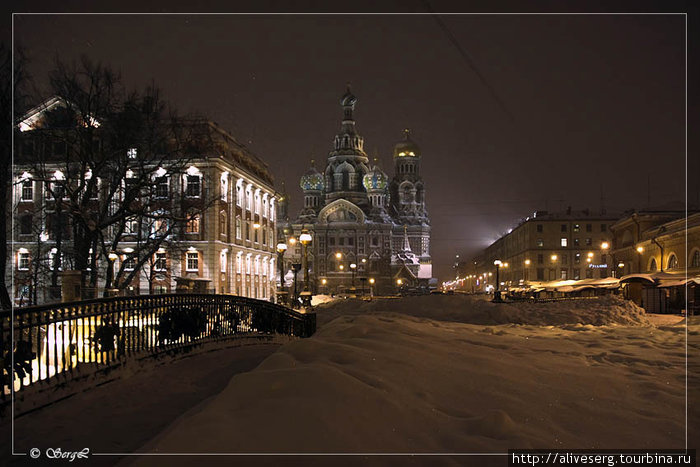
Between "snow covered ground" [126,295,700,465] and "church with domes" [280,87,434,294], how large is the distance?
293 feet

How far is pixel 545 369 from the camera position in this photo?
10344mm

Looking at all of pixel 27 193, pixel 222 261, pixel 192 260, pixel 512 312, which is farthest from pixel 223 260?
pixel 512 312

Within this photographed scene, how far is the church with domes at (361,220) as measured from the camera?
108812 mm

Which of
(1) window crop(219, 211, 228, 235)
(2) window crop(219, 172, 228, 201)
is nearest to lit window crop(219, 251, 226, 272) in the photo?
(1) window crop(219, 211, 228, 235)

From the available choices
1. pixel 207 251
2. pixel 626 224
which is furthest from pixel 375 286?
pixel 207 251

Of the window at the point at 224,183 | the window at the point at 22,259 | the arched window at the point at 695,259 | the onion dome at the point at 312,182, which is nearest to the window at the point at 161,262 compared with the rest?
the window at the point at 224,183

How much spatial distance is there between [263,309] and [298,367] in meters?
9.14

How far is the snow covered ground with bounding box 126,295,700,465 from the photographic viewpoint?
5.60 meters

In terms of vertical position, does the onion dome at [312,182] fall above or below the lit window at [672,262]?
above

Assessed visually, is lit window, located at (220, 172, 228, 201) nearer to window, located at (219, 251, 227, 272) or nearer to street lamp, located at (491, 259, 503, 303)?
window, located at (219, 251, 227, 272)

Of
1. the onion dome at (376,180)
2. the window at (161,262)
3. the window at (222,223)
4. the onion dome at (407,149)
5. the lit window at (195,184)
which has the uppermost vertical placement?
the onion dome at (407,149)

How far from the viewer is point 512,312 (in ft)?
85.9

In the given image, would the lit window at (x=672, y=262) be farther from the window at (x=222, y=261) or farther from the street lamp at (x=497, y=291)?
the window at (x=222, y=261)

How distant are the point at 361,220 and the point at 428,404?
102 m
